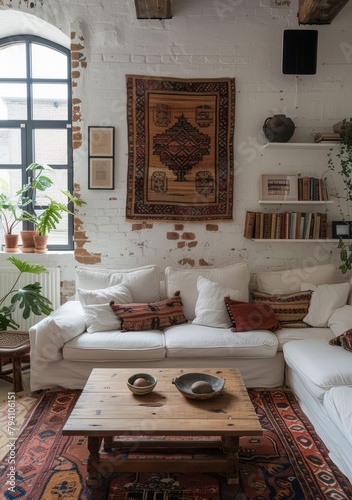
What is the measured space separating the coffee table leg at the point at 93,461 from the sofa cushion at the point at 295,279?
88.0 inches

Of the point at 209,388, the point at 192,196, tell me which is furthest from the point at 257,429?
the point at 192,196

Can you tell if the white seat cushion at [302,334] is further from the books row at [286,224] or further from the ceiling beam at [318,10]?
the ceiling beam at [318,10]

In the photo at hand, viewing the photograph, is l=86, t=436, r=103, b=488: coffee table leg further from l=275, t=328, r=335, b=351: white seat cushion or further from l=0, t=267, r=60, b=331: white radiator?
l=0, t=267, r=60, b=331: white radiator

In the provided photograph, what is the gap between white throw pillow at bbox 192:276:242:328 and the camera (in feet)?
12.0

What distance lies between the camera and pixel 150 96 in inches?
164

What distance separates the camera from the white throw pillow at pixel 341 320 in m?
3.40

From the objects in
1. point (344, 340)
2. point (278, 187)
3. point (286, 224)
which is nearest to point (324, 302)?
point (344, 340)

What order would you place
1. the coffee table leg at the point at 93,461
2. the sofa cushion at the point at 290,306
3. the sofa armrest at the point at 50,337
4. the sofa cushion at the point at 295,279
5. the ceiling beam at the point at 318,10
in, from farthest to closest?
1. the sofa cushion at the point at 295,279
2. the sofa cushion at the point at 290,306
3. the ceiling beam at the point at 318,10
4. the sofa armrest at the point at 50,337
5. the coffee table leg at the point at 93,461

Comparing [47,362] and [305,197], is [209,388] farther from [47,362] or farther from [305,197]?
[305,197]

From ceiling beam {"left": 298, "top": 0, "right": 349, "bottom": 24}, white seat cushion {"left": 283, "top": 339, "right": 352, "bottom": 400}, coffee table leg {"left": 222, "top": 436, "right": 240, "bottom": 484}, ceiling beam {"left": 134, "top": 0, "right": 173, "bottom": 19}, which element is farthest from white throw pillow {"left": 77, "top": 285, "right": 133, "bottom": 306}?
ceiling beam {"left": 298, "top": 0, "right": 349, "bottom": 24}

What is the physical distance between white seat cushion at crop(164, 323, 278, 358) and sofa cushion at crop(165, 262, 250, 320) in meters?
0.48

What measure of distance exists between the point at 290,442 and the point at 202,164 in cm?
255

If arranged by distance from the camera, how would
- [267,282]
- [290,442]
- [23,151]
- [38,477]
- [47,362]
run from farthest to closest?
1. [23,151]
2. [267,282]
3. [47,362]
4. [290,442]
5. [38,477]

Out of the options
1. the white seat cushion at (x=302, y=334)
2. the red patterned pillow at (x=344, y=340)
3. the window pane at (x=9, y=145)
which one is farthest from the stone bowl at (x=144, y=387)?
the window pane at (x=9, y=145)
